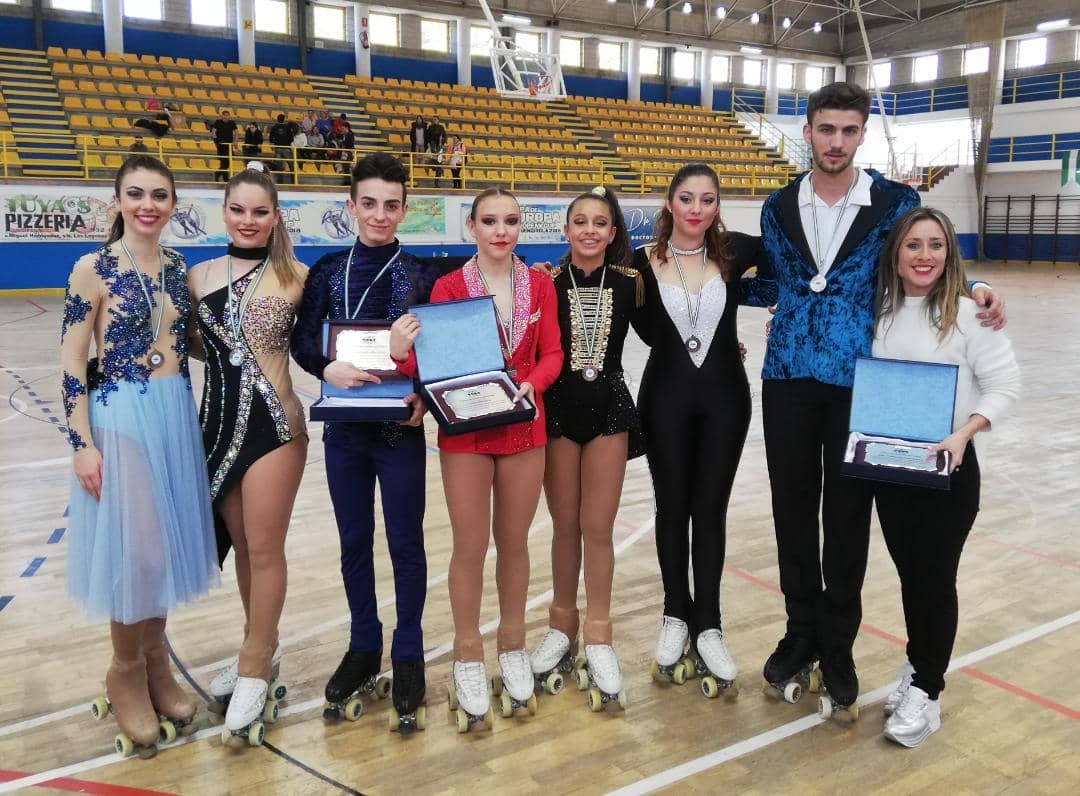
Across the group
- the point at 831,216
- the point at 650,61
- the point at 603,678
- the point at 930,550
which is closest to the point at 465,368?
the point at 603,678

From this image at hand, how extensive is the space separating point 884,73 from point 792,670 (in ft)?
97.8

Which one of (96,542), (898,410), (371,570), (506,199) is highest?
(506,199)

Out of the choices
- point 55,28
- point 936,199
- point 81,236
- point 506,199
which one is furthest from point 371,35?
point 506,199

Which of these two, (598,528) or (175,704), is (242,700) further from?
(598,528)

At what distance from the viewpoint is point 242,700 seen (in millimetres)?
2725

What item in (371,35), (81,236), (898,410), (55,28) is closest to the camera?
(898,410)

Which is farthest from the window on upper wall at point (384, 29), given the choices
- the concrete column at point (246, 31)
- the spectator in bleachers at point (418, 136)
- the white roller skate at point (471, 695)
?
the white roller skate at point (471, 695)

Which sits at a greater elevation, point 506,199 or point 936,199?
point 936,199

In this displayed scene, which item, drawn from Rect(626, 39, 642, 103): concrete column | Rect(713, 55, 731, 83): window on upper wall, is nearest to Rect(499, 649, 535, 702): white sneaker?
Rect(626, 39, 642, 103): concrete column

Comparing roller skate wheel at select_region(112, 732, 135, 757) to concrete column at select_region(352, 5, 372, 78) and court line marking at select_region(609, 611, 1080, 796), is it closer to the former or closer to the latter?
court line marking at select_region(609, 611, 1080, 796)

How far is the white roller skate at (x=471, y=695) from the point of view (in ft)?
9.18

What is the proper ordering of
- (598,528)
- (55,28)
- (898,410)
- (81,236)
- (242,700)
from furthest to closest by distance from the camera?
(55,28)
(81,236)
(598,528)
(242,700)
(898,410)

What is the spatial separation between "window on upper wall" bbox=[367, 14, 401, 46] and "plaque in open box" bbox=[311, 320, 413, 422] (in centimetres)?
2080

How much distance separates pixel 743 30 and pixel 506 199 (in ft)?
86.0
